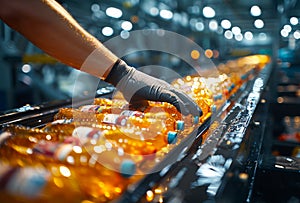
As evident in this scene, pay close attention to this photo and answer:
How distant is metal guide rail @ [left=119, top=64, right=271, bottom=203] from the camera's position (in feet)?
3.12

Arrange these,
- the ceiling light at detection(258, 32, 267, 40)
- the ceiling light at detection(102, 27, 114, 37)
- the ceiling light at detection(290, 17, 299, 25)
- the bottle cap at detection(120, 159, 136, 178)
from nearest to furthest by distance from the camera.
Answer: the bottle cap at detection(120, 159, 136, 178), the ceiling light at detection(290, 17, 299, 25), the ceiling light at detection(102, 27, 114, 37), the ceiling light at detection(258, 32, 267, 40)

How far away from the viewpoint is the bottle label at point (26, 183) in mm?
717

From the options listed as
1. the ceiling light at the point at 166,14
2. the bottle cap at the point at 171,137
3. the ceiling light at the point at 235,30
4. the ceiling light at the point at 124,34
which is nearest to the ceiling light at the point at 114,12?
the ceiling light at the point at 124,34

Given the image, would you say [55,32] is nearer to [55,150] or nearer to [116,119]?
[116,119]

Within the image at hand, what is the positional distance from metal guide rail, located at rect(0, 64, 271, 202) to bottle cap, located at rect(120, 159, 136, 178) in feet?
0.13

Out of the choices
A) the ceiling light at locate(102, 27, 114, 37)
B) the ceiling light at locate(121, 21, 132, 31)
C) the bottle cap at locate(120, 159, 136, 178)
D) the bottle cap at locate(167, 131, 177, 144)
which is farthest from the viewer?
the ceiling light at locate(102, 27, 114, 37)

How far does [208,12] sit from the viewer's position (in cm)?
760

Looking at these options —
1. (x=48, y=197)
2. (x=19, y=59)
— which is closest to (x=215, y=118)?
(x=48, y=197)

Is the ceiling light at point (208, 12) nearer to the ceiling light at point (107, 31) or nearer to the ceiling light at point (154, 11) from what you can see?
the ceiling light at point (154, 11)

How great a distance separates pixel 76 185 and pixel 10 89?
4.40m

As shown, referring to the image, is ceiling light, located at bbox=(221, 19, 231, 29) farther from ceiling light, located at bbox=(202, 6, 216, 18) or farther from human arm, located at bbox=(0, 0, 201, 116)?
human arm, located at bbox=(0, 0, 201, 116)

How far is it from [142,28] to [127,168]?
7439mm

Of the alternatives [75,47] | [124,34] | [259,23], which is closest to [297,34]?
[259,23]

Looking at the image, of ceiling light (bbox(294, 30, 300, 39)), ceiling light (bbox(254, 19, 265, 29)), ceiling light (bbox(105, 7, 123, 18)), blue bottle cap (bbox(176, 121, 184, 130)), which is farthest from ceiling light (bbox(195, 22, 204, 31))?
blue bottle cap (bbox(176, 121, 184, 130))
